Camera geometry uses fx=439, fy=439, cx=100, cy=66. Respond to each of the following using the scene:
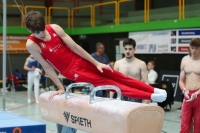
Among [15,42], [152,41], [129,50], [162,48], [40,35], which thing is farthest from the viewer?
[15,42]

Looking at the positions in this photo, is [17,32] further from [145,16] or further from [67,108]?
[67,108]

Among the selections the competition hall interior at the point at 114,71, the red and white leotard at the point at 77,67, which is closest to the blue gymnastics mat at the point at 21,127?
the competition hall interior at the point at 114,71

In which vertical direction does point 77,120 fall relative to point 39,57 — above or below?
below

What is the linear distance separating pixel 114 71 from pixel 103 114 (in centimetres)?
87

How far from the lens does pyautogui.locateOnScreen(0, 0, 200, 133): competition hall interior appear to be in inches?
177

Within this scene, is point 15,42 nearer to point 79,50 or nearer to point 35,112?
point 35,112

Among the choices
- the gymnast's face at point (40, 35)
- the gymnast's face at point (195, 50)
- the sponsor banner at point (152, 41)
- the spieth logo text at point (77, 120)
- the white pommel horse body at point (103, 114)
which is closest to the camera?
the white pommel horse body at point (103, 114)

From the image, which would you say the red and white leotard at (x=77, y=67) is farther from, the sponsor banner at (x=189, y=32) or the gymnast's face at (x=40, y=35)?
the sponsor banner at (x=189, y=32)

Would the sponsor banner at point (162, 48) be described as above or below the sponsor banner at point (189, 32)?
below

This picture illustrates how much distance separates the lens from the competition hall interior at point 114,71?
4508mm

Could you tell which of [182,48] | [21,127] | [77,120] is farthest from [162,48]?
[21,127]

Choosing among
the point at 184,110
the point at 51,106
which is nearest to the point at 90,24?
the point at 184,110

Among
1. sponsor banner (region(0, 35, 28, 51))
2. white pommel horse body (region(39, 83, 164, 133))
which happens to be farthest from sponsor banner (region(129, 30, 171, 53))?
white pommel horse body (region(39, 83, 164, 133))

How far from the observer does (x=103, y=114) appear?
4.47 m
